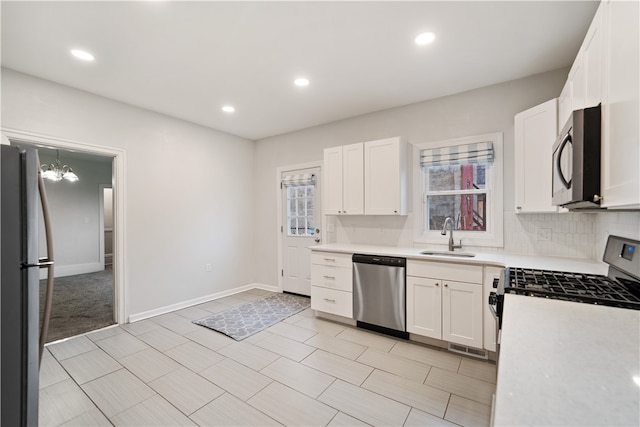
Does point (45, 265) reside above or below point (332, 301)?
above

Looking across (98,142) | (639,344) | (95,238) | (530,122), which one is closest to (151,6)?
(98,142)

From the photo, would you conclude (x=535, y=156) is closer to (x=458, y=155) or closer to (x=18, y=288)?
(x=458, y=155)

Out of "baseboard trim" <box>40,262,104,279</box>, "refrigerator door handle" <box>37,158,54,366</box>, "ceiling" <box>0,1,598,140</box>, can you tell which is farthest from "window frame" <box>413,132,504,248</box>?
"baseboard trim" <box>40,262,104,279</box>

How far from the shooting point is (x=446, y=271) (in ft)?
8.43

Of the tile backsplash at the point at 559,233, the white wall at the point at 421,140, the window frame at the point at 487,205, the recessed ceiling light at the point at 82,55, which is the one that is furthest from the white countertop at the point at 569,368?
the recessed ceiling light at the point at 82,55

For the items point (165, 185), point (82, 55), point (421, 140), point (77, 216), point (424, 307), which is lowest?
point (424, 307)

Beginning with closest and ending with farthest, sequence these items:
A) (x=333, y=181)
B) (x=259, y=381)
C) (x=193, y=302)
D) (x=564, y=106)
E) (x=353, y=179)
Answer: (x=564, y=106) < (x=259, y=381) < (x=353, y=179) < (x=333, y=181) < (x=193, y=302)

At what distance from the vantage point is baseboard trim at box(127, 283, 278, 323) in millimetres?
3471

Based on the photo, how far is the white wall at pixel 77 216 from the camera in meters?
5.76

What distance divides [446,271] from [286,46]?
243cm

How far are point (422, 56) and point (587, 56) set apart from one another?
115cm

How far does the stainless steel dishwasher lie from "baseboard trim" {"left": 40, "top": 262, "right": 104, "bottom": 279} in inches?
247

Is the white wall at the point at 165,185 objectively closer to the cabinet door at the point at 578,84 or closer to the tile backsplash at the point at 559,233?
the tile backsplash at the point at 559,233

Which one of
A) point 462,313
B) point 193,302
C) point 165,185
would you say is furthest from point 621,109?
point 193,302
